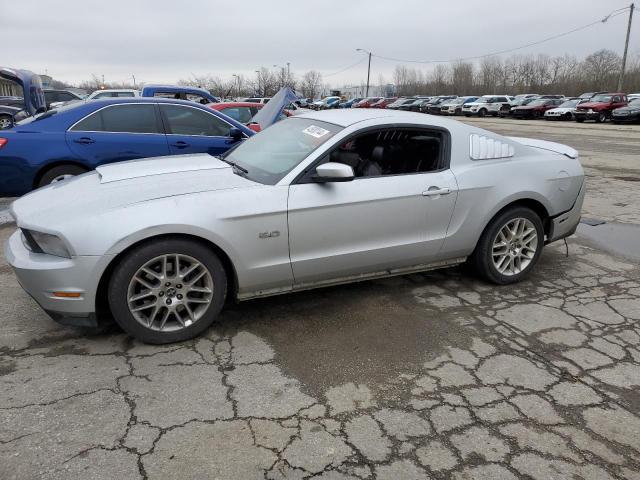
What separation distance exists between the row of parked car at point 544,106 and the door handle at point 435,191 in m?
29.8

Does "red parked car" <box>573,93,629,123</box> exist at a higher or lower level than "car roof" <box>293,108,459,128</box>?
lower

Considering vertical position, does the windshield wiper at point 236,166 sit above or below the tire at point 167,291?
above

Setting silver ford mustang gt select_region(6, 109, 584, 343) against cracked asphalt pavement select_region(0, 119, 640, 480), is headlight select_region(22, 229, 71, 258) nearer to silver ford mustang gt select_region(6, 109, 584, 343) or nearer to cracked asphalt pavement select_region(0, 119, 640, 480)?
silver ford mustang gt select_region(6, 109, 584, 343)

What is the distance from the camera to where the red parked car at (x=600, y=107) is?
29.9 meters

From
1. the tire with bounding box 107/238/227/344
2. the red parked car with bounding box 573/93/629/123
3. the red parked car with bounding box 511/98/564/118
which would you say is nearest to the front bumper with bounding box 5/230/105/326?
the tire with bounding box 107/238/227/344

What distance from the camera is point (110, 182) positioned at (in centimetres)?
353

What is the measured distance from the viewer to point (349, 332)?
11.5 ft

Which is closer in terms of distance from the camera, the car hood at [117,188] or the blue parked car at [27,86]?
the car hood at [117,188]

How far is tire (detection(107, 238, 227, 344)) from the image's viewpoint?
3061 mm

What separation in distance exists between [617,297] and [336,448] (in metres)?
3.15

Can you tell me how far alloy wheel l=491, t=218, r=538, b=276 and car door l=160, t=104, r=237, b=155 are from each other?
413 centimetres

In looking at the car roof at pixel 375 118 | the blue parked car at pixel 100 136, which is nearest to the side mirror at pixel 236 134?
the blue parked car at pixel 100 136

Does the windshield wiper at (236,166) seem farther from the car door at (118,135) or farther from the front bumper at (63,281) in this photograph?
the car door at (118,135)

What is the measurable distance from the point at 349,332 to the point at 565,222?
2.50 meters
